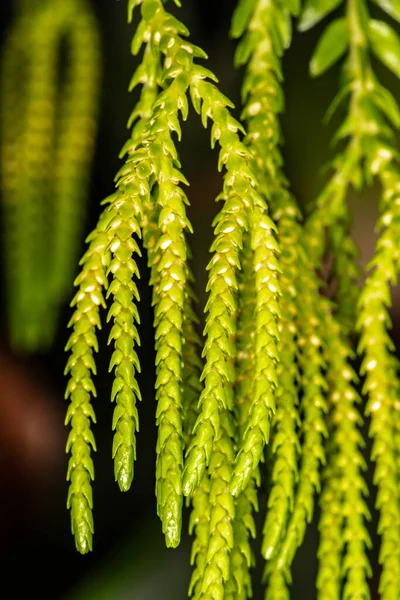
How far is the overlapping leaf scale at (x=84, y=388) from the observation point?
701 mm

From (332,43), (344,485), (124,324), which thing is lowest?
(344,485)

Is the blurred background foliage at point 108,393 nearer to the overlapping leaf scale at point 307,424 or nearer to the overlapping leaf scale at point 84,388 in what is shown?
the overlapping leaf scale at point 307,424

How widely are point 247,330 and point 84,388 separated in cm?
22

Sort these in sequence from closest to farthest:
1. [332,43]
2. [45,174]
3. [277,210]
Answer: [277,210] → [332,43] → [45,174]

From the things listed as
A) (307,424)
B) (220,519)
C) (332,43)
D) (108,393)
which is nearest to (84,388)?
(220,519)

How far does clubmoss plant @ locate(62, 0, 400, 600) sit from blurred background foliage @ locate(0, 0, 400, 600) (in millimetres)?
773

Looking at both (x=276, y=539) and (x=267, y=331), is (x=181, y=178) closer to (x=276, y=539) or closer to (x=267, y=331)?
(x=267, y=331)

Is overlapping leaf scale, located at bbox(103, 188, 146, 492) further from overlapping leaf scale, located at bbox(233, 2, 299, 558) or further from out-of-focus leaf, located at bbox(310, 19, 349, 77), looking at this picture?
out-of-focus leaf, located at bbox(310, 19, 349, 77)

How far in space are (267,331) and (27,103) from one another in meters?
0.90

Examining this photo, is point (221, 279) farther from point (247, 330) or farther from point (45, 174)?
point (45, 174)

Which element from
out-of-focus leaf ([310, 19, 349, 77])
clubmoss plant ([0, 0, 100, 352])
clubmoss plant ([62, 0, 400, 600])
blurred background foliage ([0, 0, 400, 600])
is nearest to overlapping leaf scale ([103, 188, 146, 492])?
clubmoss plant ([62, 0, 400, 600])

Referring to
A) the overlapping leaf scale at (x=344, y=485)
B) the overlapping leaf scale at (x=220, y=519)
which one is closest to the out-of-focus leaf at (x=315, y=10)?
the overlapping leaf scale at (x=344, y=485)

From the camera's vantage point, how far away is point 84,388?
0.74 metres

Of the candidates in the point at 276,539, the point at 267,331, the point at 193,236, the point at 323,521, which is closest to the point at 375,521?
the point at 193,236
